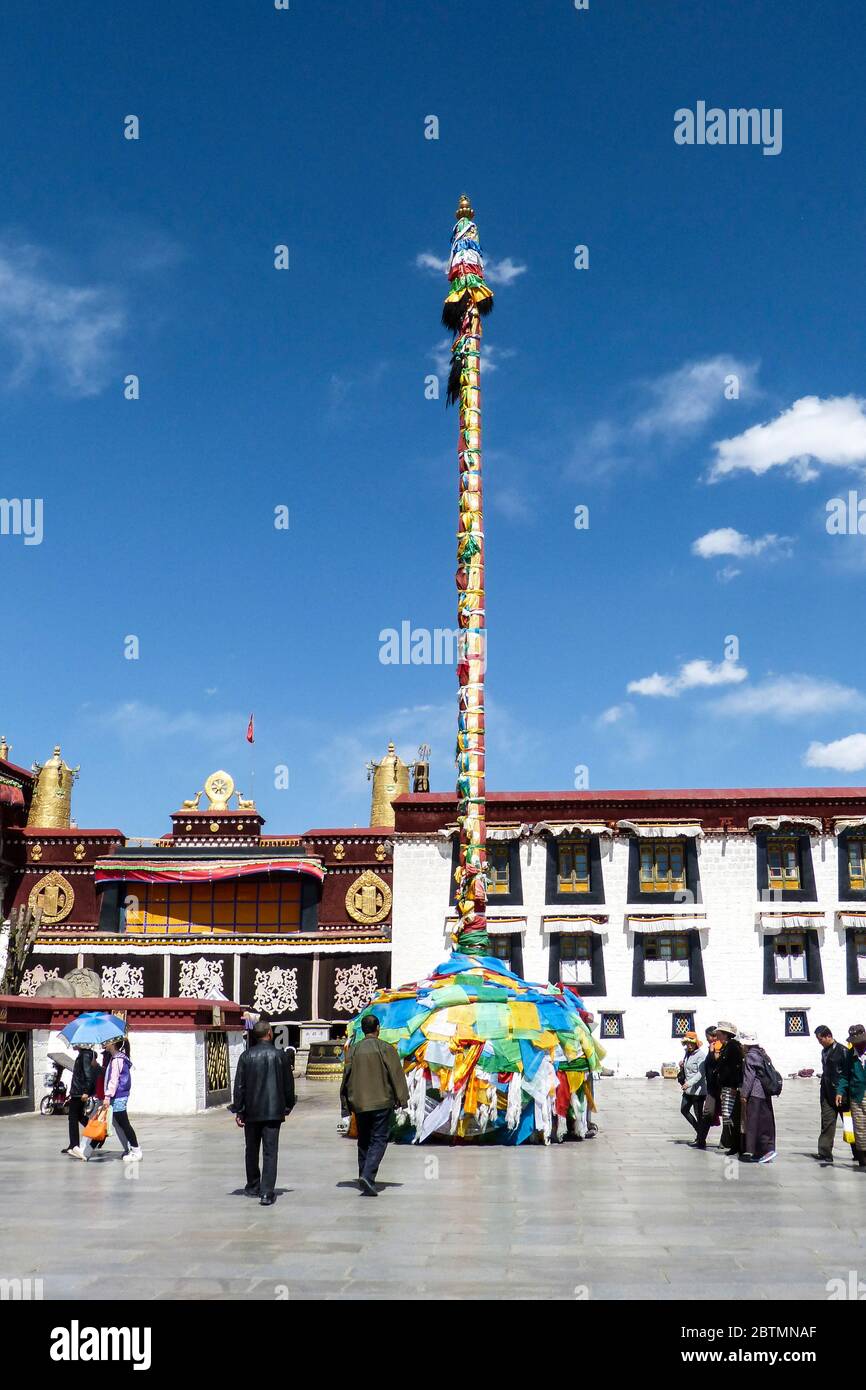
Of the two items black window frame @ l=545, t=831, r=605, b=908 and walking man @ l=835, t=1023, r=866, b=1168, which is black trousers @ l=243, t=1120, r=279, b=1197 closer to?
walking man @ l=835, t=1023, r=866, b=1168

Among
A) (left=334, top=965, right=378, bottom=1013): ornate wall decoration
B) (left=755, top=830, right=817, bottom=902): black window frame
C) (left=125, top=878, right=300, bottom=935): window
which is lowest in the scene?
(left=334, top=965, right=378, bottom=1013): ornate wall decoration

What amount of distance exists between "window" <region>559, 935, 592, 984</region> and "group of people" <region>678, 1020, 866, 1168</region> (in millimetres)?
19086

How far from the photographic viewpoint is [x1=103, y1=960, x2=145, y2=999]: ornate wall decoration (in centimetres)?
3703

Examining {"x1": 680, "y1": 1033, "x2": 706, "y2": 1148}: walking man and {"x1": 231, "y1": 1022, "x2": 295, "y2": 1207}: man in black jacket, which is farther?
{"x1": 680, "y1": 1033, "x2": 706, "y2": 1148}: walking man

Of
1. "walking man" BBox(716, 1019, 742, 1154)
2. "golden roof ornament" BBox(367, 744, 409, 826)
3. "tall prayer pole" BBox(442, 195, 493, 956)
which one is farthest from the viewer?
"golden roof ornament" BBox(367, 744, 409, 826)

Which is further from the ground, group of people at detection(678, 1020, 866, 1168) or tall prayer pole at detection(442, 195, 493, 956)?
tall prayer pole at detection(442, 195, 493, 956)

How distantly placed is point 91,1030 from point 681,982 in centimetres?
2390

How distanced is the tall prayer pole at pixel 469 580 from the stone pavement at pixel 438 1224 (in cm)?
697

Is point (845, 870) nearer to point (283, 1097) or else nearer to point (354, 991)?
point (354, 991)

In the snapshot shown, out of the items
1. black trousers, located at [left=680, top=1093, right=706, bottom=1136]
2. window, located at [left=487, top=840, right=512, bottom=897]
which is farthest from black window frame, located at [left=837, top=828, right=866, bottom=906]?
black trousers, located at [left=680, top=1093, right=706, bottom=1136]

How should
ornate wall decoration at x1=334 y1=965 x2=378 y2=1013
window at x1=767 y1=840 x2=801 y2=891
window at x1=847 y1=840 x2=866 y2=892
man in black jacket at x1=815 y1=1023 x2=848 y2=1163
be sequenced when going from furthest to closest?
ornate wall decoration at x1=334 y1=965 x2=378 y2=1013 < window at x1=767 y1=840 x2=801 y2=891 < window at x1=847 y1=840 x2=866 y2=892 < man in black jacket at x1=815 y1=1023 x2=848 y2=1163

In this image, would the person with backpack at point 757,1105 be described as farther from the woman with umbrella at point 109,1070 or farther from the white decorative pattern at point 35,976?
the white decorative pattern at point 35,976

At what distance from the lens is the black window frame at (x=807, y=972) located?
34.6 m

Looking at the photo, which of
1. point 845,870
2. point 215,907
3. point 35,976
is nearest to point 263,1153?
point 215,907
